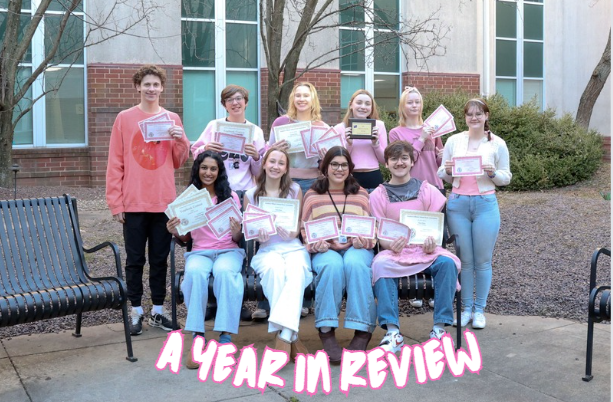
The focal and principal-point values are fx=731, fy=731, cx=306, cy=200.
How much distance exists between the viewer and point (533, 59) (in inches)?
745

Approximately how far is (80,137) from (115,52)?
175cm

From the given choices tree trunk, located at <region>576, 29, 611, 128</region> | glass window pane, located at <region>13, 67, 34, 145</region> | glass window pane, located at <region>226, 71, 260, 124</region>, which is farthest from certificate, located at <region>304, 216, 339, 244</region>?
tree trunk, located at <region>576, 29, 611, 128</region>

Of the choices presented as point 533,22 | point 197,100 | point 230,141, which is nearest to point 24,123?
point 197,100

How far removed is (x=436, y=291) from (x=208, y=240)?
5.83 feet

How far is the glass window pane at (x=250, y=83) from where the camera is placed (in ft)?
48.9

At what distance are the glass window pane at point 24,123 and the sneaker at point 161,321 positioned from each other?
28.4 feet

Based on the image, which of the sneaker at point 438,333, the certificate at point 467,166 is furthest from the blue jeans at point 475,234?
the sneaker at point 438,333

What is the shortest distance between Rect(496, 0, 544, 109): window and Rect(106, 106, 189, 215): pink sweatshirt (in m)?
14.2

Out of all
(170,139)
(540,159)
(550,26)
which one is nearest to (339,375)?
(170,139)

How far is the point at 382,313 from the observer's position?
530 centimetres

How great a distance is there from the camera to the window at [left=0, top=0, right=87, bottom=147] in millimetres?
13266

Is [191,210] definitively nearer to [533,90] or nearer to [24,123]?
[24,123]

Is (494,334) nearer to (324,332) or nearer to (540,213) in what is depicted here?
(324,332)

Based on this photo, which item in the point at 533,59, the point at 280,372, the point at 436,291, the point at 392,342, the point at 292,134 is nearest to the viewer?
the point at 280,372
